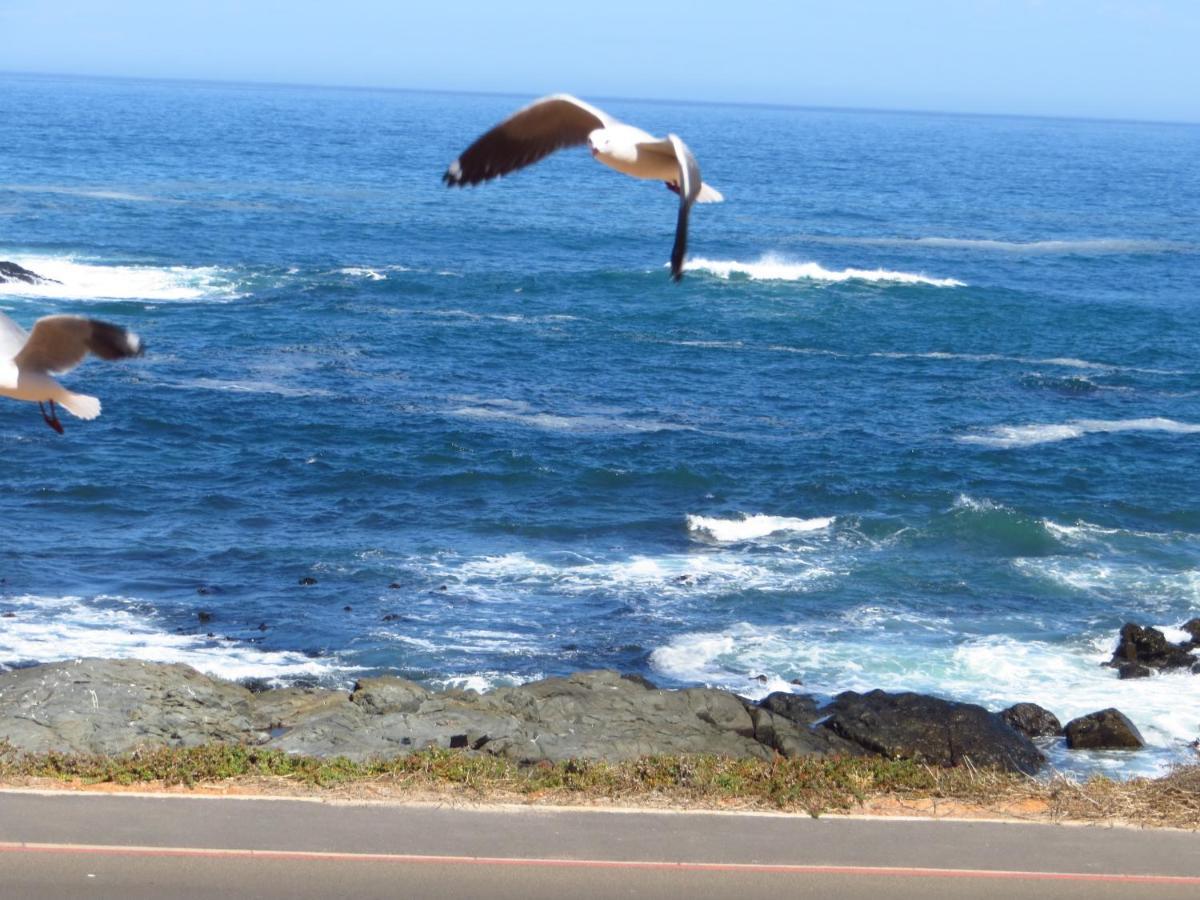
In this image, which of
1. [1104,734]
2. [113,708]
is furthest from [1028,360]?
[113,708]

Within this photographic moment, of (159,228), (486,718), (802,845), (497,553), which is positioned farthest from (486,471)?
(159,228)

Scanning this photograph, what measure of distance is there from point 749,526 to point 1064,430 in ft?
41.3

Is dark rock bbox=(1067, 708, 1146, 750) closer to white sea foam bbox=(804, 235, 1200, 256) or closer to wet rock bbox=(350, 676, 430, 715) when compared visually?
wet rock bbox=(350, 676, 430, 715)

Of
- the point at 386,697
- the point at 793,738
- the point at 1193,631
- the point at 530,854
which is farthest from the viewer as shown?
the point at 1193,631

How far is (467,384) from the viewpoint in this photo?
43.5 metres

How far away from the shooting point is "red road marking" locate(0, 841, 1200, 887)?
36.2ft

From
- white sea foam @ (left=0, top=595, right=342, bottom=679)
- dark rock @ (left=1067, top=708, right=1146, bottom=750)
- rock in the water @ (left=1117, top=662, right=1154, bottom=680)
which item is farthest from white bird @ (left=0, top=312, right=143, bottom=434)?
rock in the water @ (left=1117, top=662, right=1154, bottom=680)

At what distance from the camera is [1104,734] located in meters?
20.2

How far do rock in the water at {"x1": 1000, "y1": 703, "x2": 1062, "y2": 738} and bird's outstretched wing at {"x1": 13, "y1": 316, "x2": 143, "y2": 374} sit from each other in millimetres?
15527

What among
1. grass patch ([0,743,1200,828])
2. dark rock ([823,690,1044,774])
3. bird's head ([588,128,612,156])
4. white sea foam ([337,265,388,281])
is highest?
bird's head ([588,128,612,156])

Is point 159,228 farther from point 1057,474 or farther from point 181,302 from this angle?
point 1057,474

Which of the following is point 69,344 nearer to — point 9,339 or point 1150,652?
point 9,339

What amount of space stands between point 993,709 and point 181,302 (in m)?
39.1

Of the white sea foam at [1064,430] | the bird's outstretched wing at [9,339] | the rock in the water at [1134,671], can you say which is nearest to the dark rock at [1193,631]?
the rock in the water at [1134,671]
